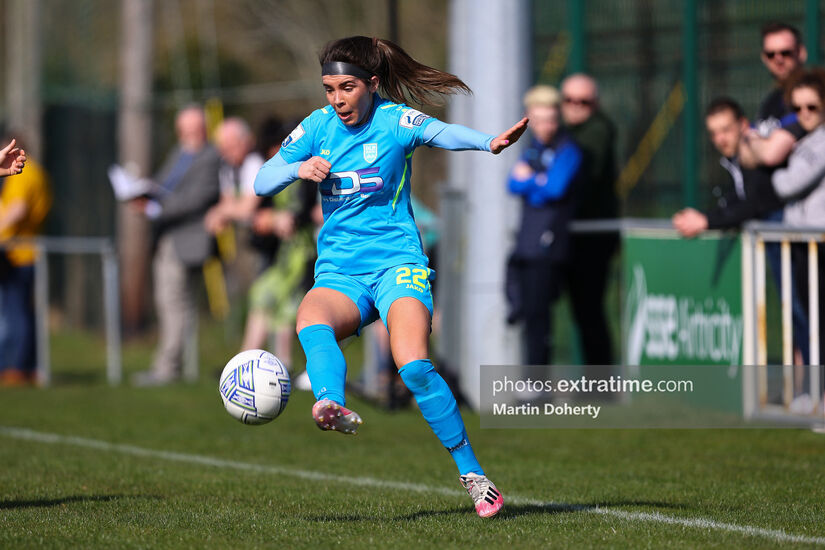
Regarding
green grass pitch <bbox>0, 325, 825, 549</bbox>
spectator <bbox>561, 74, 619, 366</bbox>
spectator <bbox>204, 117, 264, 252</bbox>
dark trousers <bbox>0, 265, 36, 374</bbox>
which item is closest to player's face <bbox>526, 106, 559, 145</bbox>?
spectator <bbox>561, 74, 619, 366</bbox>

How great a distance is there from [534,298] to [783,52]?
2649 millimetres

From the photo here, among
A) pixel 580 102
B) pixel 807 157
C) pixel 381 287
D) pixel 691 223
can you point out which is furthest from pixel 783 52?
pixel 381 287

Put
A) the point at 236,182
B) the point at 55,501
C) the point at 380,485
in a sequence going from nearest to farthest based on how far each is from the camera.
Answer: the point at 55,501
the point at 380,485
the point at 236,182

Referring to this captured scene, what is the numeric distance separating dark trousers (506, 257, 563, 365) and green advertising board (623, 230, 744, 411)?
59cm

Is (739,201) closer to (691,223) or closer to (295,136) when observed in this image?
(691,223)

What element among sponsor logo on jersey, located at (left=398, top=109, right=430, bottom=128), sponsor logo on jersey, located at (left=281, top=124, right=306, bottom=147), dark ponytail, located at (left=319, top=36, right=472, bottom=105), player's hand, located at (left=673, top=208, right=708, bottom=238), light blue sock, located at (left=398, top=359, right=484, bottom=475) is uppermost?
dark ponytail, located at (left=319, top=36, right=472, bottom=105)

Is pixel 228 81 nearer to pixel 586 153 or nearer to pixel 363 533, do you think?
pixel 586 153

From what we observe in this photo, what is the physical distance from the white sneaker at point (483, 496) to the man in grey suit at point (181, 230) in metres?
7.58

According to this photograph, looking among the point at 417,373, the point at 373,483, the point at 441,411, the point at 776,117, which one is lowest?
the point at 373,483

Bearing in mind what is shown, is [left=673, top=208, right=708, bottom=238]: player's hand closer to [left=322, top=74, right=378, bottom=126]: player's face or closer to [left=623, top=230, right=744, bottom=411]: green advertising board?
[left=623, top=230, right=744, bottom=411]: green advertising board

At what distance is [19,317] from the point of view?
43.4 feet

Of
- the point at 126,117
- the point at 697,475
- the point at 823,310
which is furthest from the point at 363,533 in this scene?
the point at 126,117

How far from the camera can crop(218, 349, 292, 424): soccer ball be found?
5.92m

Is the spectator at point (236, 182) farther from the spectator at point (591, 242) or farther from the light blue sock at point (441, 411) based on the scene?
the light blue sock at point (441, 411)
